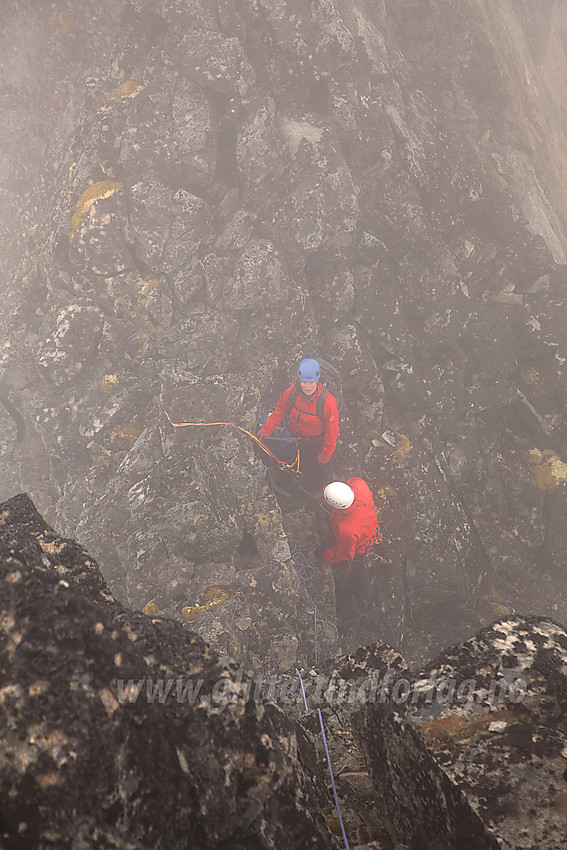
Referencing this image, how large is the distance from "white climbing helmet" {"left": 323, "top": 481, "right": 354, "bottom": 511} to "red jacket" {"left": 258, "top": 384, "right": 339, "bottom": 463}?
9.78 ft

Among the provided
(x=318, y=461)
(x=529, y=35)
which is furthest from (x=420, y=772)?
(x=529, y=35)

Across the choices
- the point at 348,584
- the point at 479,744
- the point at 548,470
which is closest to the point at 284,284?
the point at 348,584

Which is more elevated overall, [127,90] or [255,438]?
[127,90]

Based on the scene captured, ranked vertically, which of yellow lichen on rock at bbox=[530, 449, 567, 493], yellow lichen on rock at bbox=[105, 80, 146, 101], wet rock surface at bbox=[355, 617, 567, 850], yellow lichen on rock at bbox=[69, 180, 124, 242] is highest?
yellow lichen on rock at bbox=[105, 80, 146, 101]

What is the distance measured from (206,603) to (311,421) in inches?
278

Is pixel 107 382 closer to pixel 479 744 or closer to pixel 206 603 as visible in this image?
pixel 206 603

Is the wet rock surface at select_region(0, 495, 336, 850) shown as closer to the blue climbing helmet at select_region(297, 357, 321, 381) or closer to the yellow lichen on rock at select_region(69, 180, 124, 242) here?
the blue climbing helmet at select_region(297, 357, 321, 381)

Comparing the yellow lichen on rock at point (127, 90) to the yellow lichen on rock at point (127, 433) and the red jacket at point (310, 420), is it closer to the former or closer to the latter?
the yellow lichen on rock at point (127, 433)

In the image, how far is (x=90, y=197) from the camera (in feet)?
54.3

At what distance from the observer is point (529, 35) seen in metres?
28.5

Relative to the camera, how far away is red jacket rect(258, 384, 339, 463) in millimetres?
15500

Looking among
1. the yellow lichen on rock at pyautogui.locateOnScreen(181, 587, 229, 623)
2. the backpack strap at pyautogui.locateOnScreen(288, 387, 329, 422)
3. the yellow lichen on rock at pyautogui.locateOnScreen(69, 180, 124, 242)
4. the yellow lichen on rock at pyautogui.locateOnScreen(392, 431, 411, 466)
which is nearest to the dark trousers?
the yellow lichen on rock at pyautogui.locateOnScreen(181, 587, 229, 623)

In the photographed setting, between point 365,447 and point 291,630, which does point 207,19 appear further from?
point 291,630

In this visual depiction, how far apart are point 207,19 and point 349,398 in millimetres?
15744
